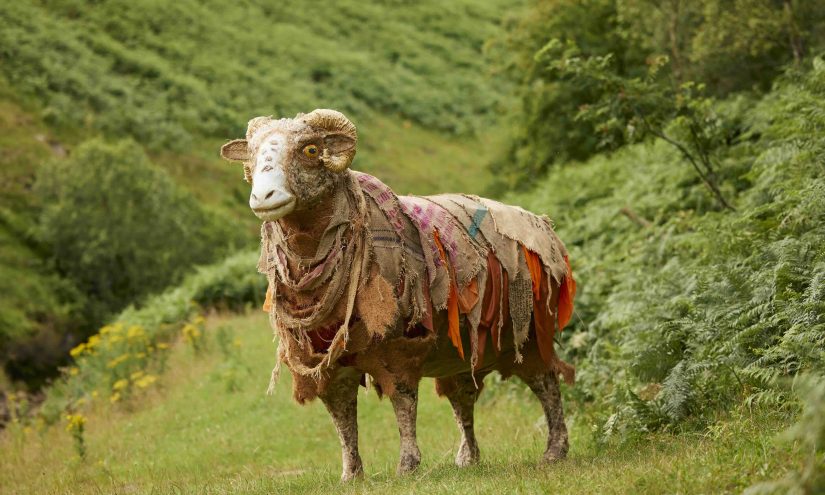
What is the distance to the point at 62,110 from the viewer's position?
137 feet

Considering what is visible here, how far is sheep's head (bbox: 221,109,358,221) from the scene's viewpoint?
7.17 metres

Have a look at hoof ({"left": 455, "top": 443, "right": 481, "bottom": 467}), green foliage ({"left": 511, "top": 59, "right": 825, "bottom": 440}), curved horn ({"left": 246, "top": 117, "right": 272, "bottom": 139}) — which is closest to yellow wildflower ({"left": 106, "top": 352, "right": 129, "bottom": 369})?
green foliage ({"left": 511, "top": 59, "right": 825, "bottom": 440})

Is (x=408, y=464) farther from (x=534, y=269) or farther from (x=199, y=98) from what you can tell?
(x=199, y=98)

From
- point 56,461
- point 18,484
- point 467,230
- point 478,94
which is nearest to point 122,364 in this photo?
point 56,461

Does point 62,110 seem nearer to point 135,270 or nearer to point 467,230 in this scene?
point 135,270

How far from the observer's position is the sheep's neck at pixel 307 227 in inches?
298

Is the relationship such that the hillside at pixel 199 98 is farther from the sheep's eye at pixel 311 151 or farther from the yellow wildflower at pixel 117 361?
the sheep's eye at pixel 311 151

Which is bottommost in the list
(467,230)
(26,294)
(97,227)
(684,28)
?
(26,294)

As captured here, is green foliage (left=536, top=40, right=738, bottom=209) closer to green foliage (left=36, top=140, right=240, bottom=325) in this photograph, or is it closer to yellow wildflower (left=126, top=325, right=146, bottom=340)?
yellow wildflower (left=126, top=325, right=146, bottom=340)

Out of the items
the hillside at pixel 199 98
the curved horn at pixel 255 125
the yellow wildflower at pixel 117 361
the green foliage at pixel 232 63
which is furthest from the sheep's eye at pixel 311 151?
the green foliage at pixel 232 63

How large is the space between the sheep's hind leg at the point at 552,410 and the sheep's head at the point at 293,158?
297 centimetres

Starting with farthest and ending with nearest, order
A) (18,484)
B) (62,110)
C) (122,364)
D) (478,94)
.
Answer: (478,94), (62,110), (122,364), (18,484)

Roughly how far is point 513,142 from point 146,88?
67.2 feet

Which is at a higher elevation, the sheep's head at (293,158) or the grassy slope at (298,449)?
the sheep's head at (293,158)
